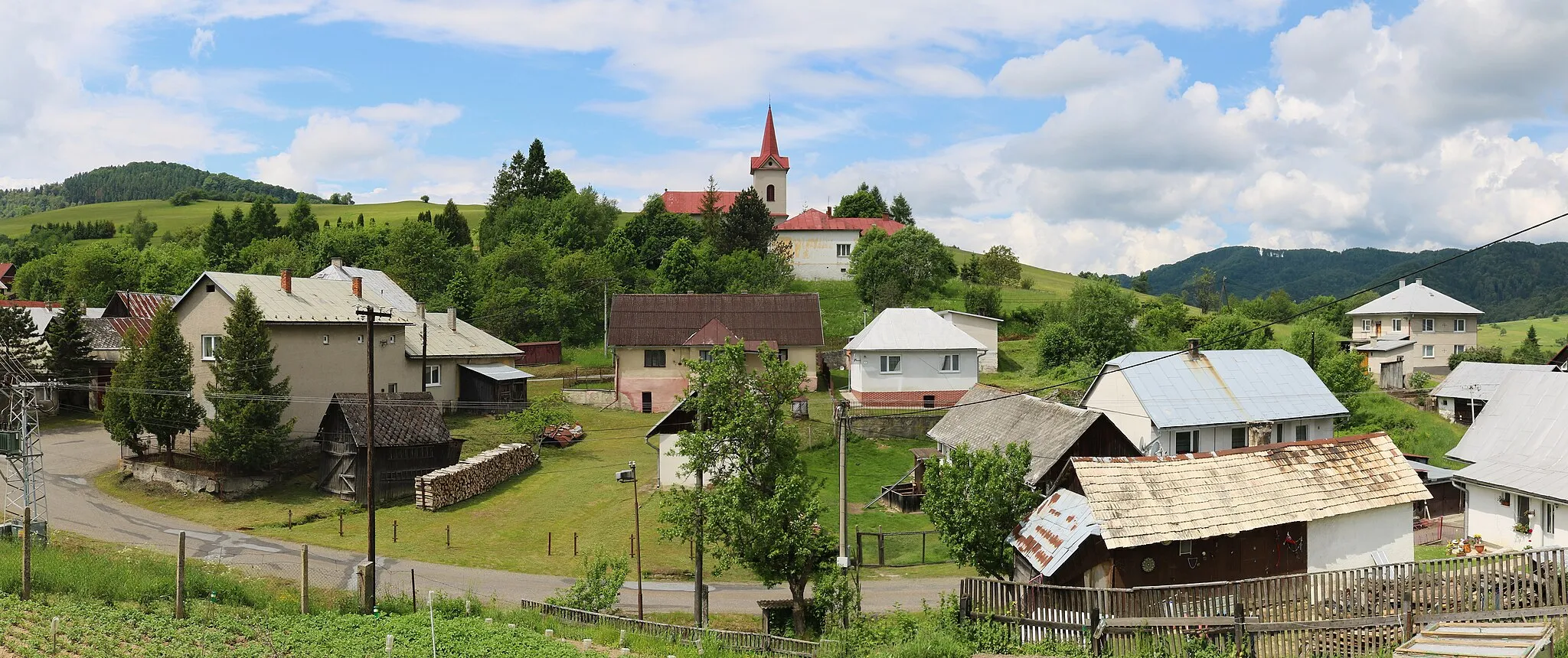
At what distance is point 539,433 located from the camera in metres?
43.5

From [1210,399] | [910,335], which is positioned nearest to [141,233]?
[910,335]

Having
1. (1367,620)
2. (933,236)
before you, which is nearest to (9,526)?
(1367,620)

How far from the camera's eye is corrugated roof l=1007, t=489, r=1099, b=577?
20812 millimetres

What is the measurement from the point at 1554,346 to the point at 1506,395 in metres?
72.2

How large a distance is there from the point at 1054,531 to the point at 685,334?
121 ft

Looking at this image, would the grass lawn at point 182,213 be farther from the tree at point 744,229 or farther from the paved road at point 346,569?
the paved road at point 346,569

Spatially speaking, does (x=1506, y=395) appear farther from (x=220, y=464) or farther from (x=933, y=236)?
(x=933, y=236)

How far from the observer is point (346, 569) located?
2780 centimetres

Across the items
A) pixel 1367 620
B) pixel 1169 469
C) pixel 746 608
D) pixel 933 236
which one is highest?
pixel 933 236

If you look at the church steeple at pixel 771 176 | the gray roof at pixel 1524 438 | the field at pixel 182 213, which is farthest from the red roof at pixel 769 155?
the gray roof at pixel 1524 438

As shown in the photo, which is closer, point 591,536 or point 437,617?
point 437,617

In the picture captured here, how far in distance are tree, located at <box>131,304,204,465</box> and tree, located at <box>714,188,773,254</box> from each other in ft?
179

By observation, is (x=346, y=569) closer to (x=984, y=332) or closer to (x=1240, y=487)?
(x=1240, y=487)

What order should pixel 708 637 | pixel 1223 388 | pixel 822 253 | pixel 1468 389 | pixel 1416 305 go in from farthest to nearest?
pixel 822 253 → pixel 1416 305 → pixel 1468 389 → pixel 1223 388 → pixel 708 637
